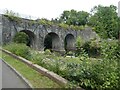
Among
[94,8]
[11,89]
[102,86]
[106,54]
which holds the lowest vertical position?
[11,89]

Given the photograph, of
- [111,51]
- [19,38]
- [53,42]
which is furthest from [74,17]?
[111,51]

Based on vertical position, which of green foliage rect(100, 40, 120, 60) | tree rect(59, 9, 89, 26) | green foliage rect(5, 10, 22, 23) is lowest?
green foliage rect(100, 40, 120, 60)

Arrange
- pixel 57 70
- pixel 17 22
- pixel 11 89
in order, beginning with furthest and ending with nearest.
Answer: pixel 17 22
pixel 57 70
pixel 11 89

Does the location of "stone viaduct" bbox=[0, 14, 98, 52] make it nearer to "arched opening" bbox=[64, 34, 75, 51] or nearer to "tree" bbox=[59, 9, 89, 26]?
"arched opening" bbox=[64, 34, 75, 51]

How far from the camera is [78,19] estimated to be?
73125 millimetres

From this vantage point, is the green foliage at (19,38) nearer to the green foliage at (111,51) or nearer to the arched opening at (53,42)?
the arched opening at (53,42)

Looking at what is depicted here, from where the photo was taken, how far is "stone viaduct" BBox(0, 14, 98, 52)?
35688 millimetres

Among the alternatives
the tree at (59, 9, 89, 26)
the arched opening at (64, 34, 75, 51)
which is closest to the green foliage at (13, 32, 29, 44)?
the arched opening at (64, 34, 75, 51)

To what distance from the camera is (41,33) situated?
138 ft

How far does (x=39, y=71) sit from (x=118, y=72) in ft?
15.6

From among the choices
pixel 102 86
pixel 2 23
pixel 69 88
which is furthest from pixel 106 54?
pixel 2 23

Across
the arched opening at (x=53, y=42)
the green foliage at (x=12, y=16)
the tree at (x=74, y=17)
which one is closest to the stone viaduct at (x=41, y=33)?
the arched opening at (x=53, y=42)

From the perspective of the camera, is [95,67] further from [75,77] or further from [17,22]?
[17,22]

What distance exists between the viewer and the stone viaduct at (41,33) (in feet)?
117
